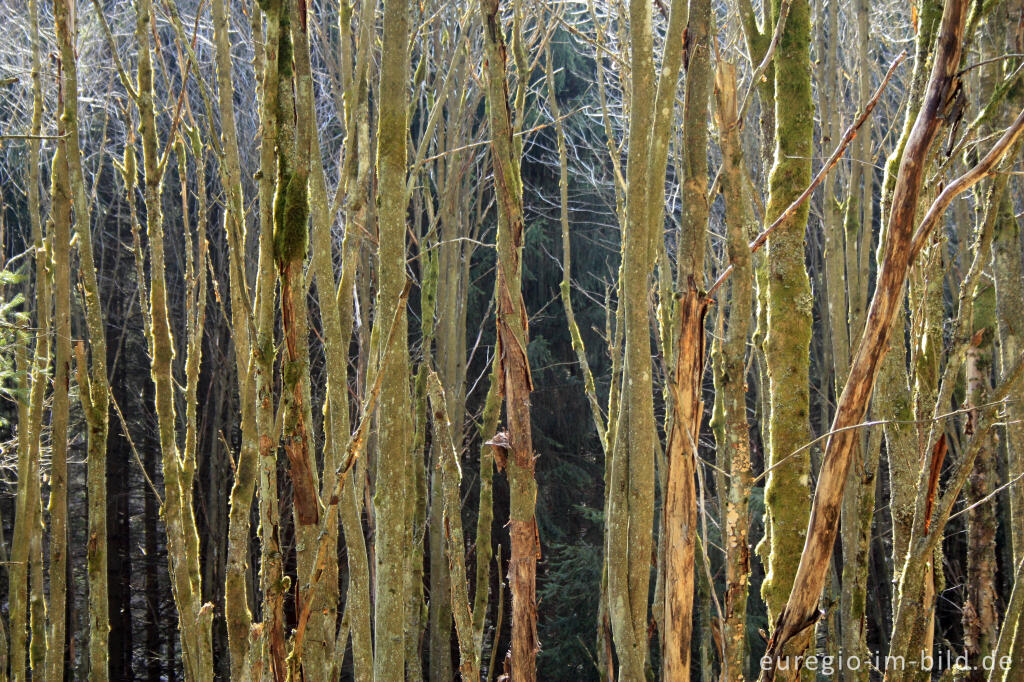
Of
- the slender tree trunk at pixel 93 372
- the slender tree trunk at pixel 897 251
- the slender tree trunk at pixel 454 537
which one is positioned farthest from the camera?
the slender tree trunk at pixel 93 372

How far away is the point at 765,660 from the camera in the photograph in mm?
1662

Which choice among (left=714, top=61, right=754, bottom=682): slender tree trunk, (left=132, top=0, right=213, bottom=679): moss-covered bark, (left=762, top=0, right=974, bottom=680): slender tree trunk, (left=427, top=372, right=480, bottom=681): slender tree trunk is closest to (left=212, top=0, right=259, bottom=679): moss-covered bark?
(left=132, top=0, right=213, bottom=679): moss-covered bark

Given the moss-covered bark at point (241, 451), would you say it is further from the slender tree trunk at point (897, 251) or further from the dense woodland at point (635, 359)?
the slender tree trunk at point (897, 251)

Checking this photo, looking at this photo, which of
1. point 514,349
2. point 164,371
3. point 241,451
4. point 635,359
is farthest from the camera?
point 164,371

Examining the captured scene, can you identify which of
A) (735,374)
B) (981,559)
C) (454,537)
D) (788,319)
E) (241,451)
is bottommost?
(981,559)

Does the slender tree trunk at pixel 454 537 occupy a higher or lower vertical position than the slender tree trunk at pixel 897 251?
lower

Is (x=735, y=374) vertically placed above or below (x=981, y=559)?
above

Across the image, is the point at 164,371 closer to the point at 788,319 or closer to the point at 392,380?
the point at 392,380

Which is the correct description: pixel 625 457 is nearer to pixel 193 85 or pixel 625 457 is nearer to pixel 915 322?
pixel 915 322

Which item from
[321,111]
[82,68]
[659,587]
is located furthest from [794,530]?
[321,111]

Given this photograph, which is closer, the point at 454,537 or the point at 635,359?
the point at 635,359

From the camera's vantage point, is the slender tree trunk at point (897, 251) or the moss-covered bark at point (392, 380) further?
the moss-covered bark at point (392, 380)

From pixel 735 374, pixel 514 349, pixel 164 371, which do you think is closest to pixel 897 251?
pixel 735 374

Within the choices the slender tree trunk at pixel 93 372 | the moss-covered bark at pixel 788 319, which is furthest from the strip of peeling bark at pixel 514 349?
the slender tree trunk at pixel 93 372
